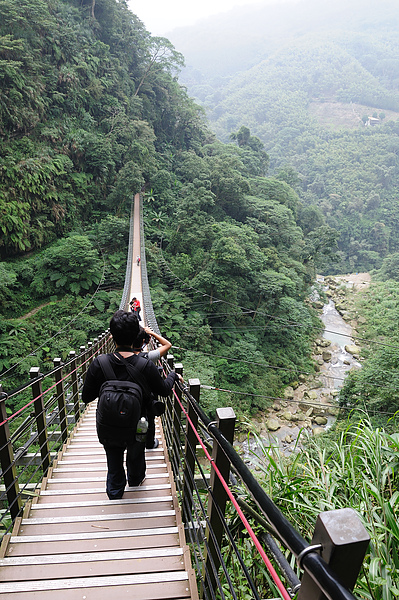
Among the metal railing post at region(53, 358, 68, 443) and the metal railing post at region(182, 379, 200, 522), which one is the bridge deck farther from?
the metal railing post at region(53, 358, 68, 443)

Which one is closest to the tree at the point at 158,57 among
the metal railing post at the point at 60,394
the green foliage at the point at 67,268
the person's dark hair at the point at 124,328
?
Result: the green foliage at the point at 67,268

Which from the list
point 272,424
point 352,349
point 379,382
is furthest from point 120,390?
point 352,349

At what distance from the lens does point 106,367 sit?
4.94 feet

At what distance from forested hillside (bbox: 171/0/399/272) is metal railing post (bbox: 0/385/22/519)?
79.7 feet

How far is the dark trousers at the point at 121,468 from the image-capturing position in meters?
1.59

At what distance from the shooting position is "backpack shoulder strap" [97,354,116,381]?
1.49 m

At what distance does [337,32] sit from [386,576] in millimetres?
122391

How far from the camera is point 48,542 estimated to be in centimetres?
134

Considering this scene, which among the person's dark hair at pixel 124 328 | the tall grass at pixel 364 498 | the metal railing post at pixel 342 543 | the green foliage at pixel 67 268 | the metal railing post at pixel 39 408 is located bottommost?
the green foliage at pixel 67 268

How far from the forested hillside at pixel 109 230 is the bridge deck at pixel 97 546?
20.6ft

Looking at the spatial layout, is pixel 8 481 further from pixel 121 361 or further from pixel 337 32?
pixel 337 32

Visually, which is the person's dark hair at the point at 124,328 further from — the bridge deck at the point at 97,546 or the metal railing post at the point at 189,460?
the bridge deck at the point at 97,546

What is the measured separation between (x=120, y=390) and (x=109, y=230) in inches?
459

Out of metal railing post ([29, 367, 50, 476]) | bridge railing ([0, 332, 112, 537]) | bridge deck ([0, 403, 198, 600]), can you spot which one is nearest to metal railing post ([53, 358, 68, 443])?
bridge railing ([0, 332, 112, 537])
